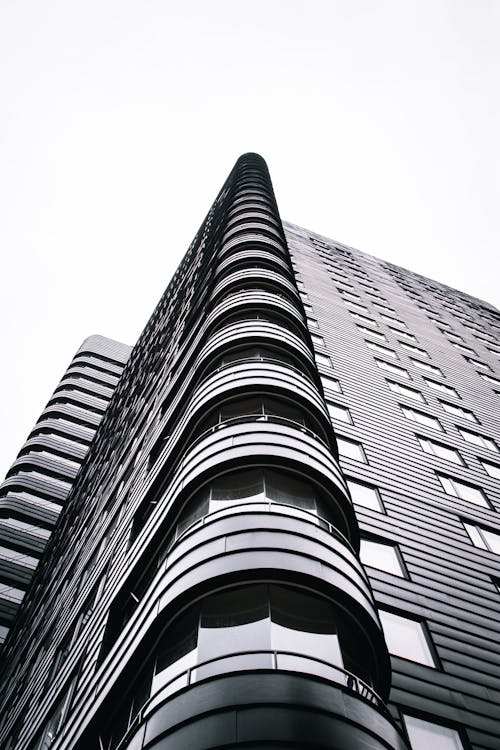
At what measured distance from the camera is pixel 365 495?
16.6 m

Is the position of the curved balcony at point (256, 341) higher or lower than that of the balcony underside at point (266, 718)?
higher

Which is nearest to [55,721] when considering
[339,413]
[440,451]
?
[339,413]

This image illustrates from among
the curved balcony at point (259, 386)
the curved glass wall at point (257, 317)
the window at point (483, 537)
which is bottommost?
the window at point (483, 537)

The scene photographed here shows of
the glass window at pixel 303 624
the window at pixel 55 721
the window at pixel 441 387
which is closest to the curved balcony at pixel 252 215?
the window at pixel 441 387

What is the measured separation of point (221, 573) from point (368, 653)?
2.77m

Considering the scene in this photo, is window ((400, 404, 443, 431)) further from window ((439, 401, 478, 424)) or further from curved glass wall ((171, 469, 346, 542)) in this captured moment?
curved glass wall ((171, 469, 346, 542))

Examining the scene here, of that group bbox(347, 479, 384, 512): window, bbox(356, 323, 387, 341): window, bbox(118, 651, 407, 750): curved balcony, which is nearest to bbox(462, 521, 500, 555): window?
bbox(347, 479, 384, 512): window

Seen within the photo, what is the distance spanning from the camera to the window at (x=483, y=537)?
16.5 m

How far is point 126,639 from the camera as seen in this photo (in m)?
10.7

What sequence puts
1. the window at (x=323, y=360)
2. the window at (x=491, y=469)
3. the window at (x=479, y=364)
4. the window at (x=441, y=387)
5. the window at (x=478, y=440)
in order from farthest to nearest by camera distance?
the window at (x=479, y=364) < the window at (x=441, y=387) < the window at (x=323, y=360) < the window at (x=478, y=440) < the window at (x=491, y=469)

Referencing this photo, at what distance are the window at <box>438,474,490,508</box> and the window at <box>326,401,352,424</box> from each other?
3.71m

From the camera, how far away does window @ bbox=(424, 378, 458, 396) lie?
90.9 feet

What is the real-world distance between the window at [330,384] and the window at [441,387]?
7.12m

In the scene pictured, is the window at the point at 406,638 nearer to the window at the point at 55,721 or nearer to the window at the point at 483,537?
the window at the point at 483,537
